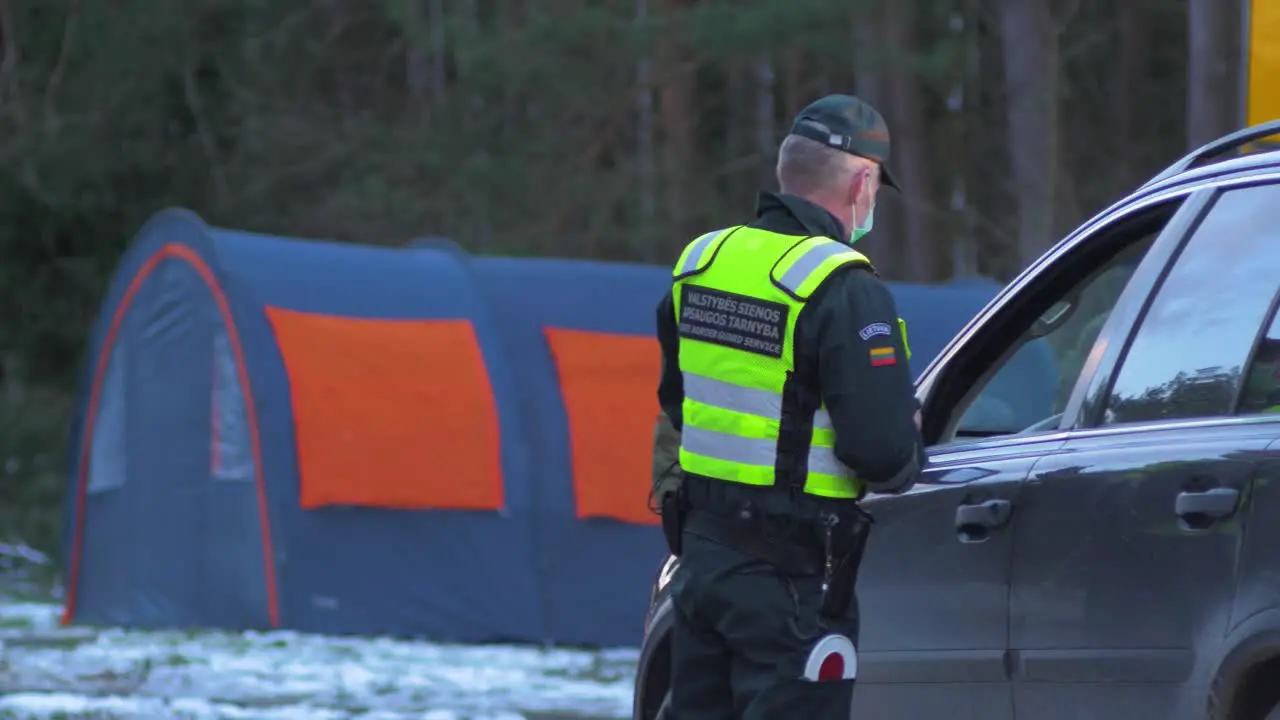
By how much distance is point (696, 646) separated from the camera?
13.6 ft

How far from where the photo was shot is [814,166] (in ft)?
13.4

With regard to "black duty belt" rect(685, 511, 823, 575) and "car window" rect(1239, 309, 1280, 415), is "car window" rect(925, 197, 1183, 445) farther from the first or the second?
"black duty belt" rect(685, 511, 823, 575)

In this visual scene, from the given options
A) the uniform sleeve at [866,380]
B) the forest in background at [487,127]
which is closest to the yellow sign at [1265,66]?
the uniform sleeve at [866,380]

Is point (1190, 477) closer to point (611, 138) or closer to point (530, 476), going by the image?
point (530, 476)

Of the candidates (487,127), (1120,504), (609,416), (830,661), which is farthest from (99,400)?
(487,127)

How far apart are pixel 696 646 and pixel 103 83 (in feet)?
84.3

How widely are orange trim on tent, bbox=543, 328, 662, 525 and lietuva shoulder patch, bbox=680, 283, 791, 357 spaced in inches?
328

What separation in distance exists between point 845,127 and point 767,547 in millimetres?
780

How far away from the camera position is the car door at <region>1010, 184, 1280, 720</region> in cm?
371

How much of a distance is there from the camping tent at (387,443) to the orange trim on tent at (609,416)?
11mm

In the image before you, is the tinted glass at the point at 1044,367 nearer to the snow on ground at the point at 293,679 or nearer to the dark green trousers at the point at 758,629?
the dark green trousers at the point at 758,629

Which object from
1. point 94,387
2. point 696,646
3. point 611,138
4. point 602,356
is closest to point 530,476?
point 602,356

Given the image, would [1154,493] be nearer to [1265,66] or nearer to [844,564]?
[844,564]

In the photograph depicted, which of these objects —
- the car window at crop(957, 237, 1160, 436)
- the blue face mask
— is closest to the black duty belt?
the blue face mask
